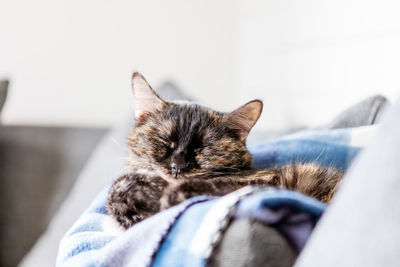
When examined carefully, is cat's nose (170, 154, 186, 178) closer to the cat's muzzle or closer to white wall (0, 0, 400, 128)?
the cat's muzzle

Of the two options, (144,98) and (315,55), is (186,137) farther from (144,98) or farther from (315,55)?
(315,55)

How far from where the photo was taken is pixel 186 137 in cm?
92

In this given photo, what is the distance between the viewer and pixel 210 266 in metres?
0.50

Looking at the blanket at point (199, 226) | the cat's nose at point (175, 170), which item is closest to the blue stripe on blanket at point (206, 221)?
the blanket at point (199, 226)

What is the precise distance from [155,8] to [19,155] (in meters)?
1.16

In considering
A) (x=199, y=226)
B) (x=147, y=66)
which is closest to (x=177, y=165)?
(x=199, y=226)

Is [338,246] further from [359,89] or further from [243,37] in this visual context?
[243,37]

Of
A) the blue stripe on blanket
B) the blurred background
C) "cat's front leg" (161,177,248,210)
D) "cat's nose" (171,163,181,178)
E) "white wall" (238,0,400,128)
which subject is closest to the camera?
the blue stripe on blanket

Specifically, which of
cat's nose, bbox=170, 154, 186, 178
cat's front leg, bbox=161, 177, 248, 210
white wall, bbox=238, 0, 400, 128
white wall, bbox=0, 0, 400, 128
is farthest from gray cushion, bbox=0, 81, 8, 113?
white wall, bbox=238, 0, 400, 128

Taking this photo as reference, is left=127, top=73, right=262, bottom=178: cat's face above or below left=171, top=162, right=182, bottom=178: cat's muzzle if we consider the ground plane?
above

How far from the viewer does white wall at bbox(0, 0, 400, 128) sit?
1.61 metres

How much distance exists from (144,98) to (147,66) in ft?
4.42

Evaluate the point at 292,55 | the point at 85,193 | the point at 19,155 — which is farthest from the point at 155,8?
the point at 85,193

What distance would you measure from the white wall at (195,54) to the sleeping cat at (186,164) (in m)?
0.78
